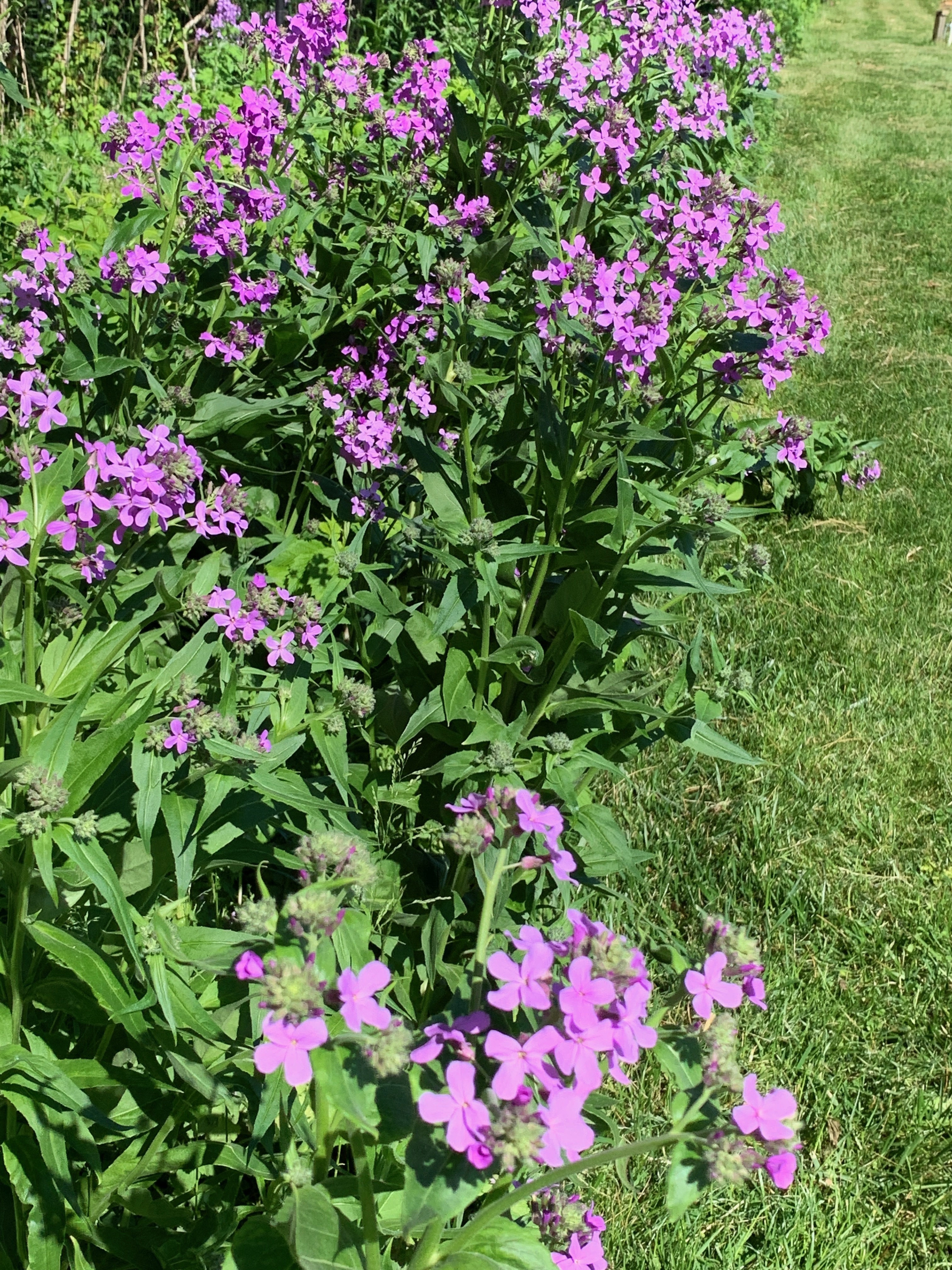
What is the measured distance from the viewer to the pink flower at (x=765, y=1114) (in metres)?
1.01

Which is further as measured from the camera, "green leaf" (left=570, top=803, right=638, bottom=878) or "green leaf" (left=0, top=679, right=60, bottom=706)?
"green leaf" (left=570, top=803, right=638, bottom=878)

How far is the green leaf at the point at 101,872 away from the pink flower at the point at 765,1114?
806 millimetres

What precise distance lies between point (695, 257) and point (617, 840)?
4.53 ft

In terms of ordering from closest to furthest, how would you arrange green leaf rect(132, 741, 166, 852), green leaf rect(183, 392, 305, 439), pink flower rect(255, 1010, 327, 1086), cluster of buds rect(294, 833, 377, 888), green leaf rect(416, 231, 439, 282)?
pink flower rect(255, 1010, 327, 1086), cluster of buds rect(294, 833, 377, 888), green leaf rect(132, 741, 166, 852), green leaf rect(183, 392, 305, 439), green leaf rect(416, 231, 439, 282)

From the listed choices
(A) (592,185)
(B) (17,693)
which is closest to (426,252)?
(A) (592,185)

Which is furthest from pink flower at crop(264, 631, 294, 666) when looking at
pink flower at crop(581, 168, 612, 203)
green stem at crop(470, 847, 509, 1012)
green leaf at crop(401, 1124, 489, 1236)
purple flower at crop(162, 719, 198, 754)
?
pink flower at crop(581, 168, 612, 203)

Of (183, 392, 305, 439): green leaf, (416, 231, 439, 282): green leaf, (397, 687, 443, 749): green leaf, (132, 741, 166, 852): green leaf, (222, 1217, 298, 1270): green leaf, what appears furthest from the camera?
(416, 231, 439, 282): green leaf

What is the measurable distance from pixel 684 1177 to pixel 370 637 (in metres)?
1.71

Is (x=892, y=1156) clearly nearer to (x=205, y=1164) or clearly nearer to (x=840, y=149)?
(x=205, y=1164)

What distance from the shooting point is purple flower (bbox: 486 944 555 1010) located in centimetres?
102

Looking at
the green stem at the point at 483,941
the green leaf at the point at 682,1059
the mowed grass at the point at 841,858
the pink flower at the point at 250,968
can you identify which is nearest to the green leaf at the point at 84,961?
the pink flower at the point at 250,968

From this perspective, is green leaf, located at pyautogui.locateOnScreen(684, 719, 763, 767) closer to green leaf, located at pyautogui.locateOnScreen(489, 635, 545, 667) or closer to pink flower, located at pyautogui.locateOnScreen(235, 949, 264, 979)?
green leaf, located at pyautogui.locateOnScreen(489, 635, 545, 667)

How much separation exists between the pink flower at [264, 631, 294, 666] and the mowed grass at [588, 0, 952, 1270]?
1031 millimetres

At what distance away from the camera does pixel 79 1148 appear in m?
1.53
